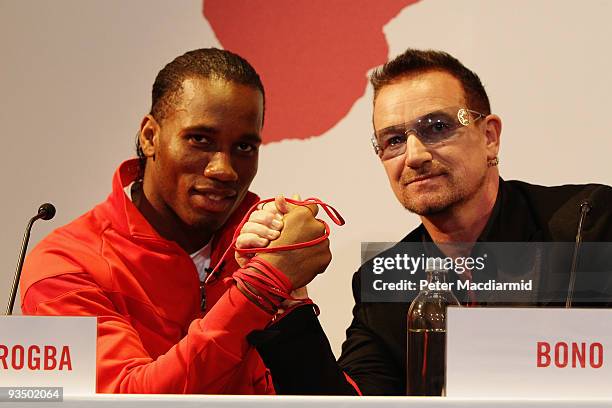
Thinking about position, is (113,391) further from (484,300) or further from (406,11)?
(406,11)

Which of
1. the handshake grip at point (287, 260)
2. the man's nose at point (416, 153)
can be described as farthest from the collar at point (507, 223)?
the handshake grip at point (287, 260)

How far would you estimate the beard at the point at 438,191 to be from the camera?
169 cm

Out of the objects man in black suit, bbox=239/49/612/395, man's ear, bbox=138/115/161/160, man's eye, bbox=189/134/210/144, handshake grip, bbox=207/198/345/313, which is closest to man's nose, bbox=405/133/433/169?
man in black suit, bbox=239/49/612/395

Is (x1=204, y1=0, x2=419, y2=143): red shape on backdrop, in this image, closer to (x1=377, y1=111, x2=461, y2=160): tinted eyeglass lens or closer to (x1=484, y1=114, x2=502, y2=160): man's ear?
(x1=377, y1=111, x2=461, y2=160): tinted eyeglass lens

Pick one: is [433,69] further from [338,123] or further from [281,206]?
[281,206]

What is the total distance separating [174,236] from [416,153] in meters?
0.51

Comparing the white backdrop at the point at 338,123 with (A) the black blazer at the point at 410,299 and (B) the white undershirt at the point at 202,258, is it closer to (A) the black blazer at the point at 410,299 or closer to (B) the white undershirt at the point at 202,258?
(A) the black blazer at the point at 410,299

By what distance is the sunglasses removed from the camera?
168 cm

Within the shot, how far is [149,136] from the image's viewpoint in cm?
175

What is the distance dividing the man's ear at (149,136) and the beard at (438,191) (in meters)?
0.50

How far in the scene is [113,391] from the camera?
142 cm

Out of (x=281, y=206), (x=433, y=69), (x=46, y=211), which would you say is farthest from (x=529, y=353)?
(x=46, y=211)

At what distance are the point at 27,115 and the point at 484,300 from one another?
1.02 meters

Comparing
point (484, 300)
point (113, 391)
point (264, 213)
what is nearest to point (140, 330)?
point (113, 391)
